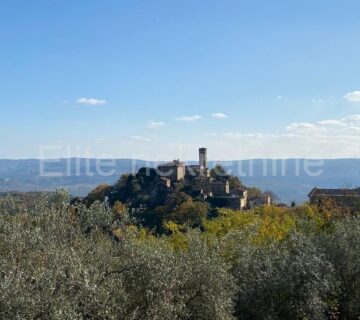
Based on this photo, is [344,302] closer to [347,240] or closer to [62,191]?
[347,240]

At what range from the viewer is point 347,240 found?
780 inches

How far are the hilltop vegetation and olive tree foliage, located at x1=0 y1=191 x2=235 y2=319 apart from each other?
0.03 m

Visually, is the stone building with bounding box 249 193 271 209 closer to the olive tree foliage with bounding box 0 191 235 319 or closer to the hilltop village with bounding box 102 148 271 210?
the hilltop village with bounding box 102 148 271 210

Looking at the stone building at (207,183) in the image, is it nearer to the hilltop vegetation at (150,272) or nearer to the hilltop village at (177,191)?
the hilltop village at (177,191)

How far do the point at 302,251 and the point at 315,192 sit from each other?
60.1 m

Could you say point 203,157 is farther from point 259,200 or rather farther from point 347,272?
point 347,272

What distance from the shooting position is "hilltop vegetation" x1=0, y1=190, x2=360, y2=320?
11.9 m

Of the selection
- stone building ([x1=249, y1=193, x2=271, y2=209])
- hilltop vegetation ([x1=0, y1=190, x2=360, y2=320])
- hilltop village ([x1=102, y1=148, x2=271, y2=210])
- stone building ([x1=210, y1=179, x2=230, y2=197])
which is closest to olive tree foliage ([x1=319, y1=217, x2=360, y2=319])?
hilltop vegetation ([x1=0, y1=190, x2=360, y2=320])

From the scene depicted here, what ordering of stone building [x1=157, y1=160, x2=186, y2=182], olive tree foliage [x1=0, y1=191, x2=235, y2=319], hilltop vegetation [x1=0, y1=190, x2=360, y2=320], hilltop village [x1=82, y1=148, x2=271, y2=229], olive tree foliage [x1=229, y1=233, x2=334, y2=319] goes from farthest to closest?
stone building [x1=157, y1=160, x2=186, y2=182] → hilltop village [x1=82, y1=148, x2=271, y2=229] → olive tree foliage [x1=229, y1=233, x2=334, y2=319] → hilltop vegetation [x1=0, y1=190, x2=360, y2=320] → olive tree foliage [x1=0, y1=191, x2=235, y2=319]

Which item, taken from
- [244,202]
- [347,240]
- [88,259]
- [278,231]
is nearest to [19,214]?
[88,259]

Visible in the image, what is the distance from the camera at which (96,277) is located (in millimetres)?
12609

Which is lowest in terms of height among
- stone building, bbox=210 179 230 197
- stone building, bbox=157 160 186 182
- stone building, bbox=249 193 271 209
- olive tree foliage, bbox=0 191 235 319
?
stone building, bbox=249 193 271 209

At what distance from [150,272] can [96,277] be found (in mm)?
1711

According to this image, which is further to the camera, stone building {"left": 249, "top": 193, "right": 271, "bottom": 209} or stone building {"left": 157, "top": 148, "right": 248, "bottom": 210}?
stone building {"left": 249, "top": 193, "right": 271, "bottom": 209}
